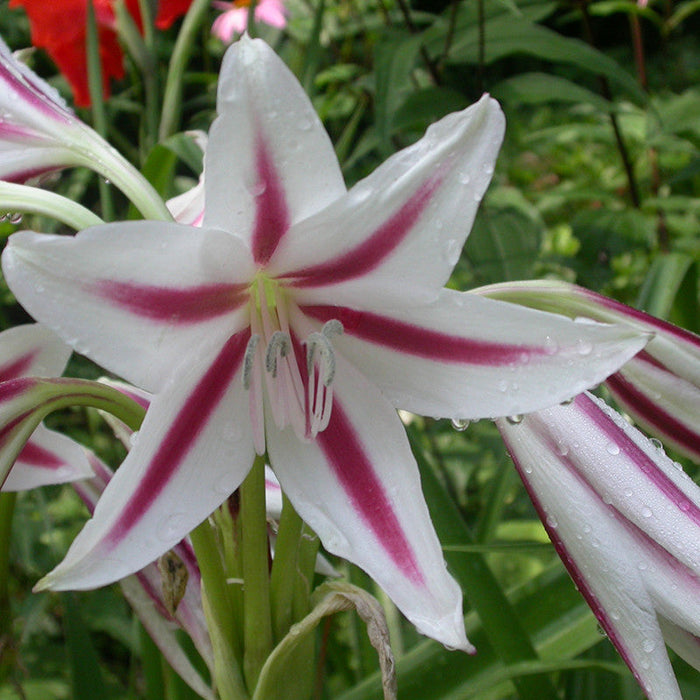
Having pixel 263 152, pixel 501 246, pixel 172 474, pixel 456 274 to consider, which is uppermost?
pixel 263 152

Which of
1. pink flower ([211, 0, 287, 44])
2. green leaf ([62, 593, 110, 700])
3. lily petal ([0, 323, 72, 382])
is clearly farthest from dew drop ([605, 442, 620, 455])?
pink flower ([211, 0, 287, 44])

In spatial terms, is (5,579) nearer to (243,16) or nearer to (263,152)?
(263,152)

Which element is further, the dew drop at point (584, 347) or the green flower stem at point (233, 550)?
the green flower stem at point (233, 550)

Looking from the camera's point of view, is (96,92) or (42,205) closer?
(42,205)

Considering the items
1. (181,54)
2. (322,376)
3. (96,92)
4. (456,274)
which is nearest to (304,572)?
(322,376)

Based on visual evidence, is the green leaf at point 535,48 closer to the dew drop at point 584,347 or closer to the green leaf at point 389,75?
the green leaf at point 389,75

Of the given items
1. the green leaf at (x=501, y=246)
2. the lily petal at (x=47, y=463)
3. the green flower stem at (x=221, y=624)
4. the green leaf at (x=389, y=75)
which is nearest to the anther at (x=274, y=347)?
the green flower stem at (x=221, y=624)

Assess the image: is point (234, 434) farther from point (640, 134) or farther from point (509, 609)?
point (640, 134)
